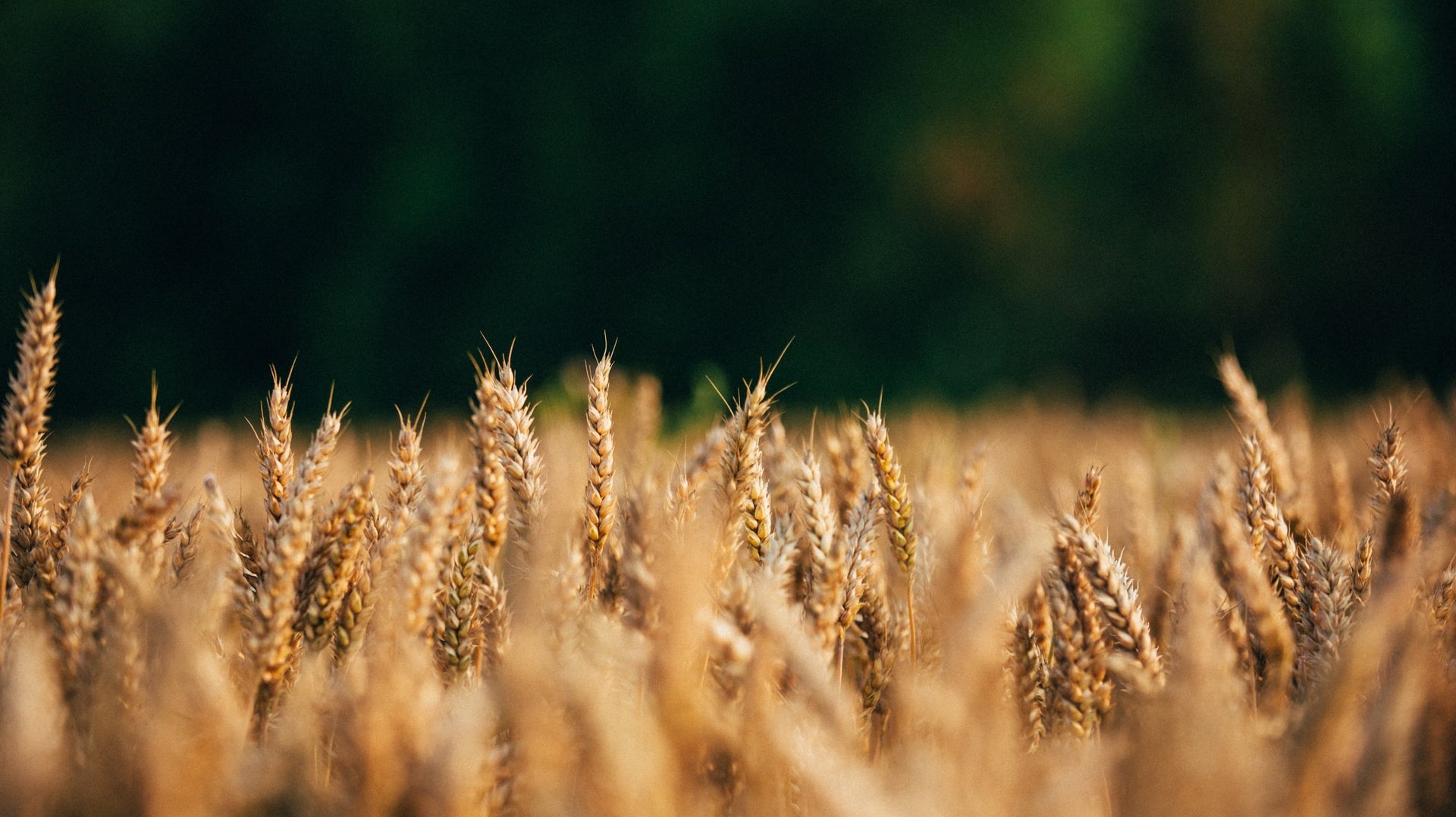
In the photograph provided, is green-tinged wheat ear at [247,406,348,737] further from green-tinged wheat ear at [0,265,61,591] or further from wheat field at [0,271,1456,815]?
green-tinged wheat ear at [0,265,61,591]

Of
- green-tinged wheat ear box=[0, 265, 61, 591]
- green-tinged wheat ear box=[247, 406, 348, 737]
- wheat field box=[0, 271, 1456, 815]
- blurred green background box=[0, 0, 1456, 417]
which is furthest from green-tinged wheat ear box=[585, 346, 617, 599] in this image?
blurred green background box=[0, 0, 1456, 417]

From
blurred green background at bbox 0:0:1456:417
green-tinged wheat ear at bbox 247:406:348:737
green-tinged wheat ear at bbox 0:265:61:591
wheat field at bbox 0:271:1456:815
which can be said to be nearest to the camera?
wheat field at bbox 0:271:1456:815

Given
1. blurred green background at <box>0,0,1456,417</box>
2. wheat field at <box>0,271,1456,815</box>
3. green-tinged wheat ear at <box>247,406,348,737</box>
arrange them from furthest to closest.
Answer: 1. blurred green background at <box>0,0,1456,417</box>
2. green-tinged wheat ear at <box>247,406,348,737</box>
3. wheat field at <box>0,271,1456,815</box>

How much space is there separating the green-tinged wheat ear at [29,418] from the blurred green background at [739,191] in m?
6.19

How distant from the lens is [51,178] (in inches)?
344

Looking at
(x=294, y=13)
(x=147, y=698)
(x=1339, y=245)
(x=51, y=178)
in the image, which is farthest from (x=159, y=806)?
(x=51, y=178)

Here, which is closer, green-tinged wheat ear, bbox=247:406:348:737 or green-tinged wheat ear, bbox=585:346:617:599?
green-tinged wheat ear, bbox=247:406:348:737

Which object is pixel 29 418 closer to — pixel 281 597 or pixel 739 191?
pixel 281 597

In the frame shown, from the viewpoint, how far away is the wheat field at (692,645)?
1.98 ft

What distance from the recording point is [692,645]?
667mm

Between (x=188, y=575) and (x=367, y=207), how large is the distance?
7961 millimetres

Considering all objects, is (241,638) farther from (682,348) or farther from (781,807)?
(682,348)

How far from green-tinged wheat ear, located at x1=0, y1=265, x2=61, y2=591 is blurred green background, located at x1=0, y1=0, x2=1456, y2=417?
6.19 metres

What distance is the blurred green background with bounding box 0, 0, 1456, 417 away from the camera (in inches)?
271
